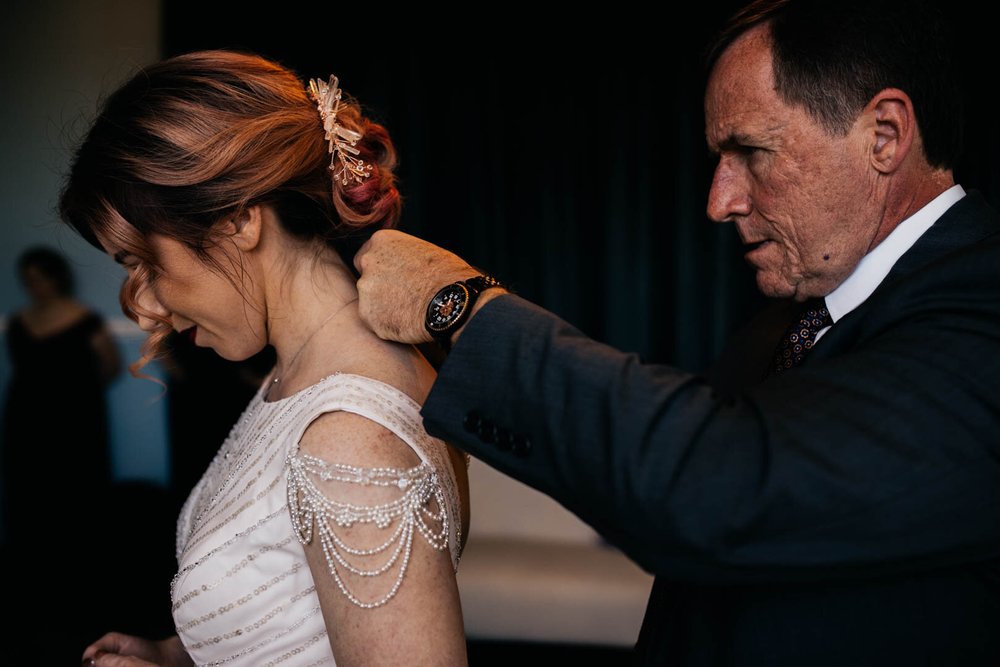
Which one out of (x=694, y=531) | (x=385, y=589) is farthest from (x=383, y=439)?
(x=694, y=531)

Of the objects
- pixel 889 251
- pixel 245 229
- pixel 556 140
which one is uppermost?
pixel 889 251

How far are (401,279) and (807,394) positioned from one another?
522 millimetres

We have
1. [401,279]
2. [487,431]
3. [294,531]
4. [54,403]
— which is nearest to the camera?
[487,431]

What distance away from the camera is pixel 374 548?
1229 mm

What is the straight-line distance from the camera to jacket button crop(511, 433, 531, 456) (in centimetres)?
98

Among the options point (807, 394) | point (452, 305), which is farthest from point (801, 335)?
point (452, 305)

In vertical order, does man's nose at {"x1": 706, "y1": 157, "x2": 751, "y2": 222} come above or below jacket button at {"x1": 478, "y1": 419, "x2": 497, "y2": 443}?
above

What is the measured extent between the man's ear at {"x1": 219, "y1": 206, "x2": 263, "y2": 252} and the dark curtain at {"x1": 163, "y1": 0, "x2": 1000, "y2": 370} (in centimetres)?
319

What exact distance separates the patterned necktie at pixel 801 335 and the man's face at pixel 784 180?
0.20 feet

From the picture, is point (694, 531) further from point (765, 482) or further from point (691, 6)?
point (691, 6)

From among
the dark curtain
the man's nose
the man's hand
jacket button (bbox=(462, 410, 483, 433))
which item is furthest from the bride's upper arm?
the dark curtain

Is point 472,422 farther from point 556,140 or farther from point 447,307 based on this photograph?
point 556,140

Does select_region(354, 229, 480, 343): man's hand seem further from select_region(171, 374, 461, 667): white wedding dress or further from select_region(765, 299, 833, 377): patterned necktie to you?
select_region(765, 299, 833, 377): patterned necktie

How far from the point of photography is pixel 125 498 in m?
4.78
